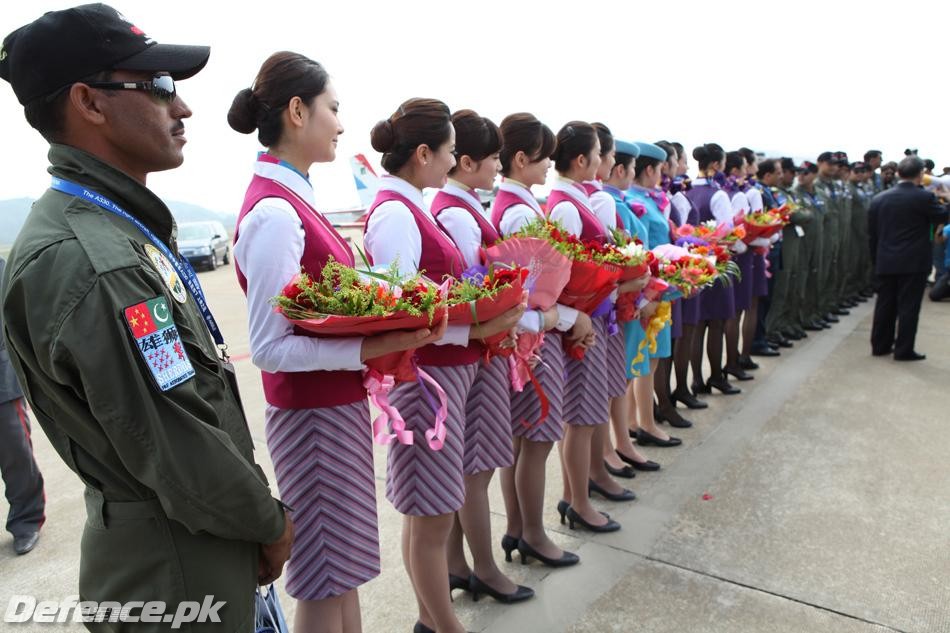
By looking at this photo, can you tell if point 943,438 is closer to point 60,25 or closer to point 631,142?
point 631,142

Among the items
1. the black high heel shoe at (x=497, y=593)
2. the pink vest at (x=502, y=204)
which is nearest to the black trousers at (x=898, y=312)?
the pink vest at (x=502, y=204)

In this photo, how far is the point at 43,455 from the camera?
4992 millimetres

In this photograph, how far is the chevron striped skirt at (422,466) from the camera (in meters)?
2.45

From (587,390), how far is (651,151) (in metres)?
1.86

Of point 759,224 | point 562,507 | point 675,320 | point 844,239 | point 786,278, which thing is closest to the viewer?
point 562,507

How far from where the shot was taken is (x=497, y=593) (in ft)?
9.70

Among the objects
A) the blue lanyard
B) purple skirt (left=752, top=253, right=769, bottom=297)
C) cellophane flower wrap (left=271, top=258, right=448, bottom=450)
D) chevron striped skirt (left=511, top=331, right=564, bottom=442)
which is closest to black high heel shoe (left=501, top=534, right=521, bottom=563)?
chevron striped skirt (left=511, top=331, right=564, bottom=442)

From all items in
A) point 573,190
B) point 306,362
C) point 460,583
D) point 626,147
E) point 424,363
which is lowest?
point 460,583

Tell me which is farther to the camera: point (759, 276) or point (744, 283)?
point (759, 276)

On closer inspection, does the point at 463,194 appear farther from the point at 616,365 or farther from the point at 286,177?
the point at 616,365

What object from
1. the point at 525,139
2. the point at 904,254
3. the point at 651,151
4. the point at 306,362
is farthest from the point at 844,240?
the point at 306,362

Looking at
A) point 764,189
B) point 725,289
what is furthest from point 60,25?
point 764,189

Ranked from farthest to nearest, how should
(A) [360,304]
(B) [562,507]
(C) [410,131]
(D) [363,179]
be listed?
(D) [363,179] < (B) [562,507] < (C) [410,131] < (A) [360,304]

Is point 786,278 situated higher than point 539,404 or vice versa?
point 786,278
